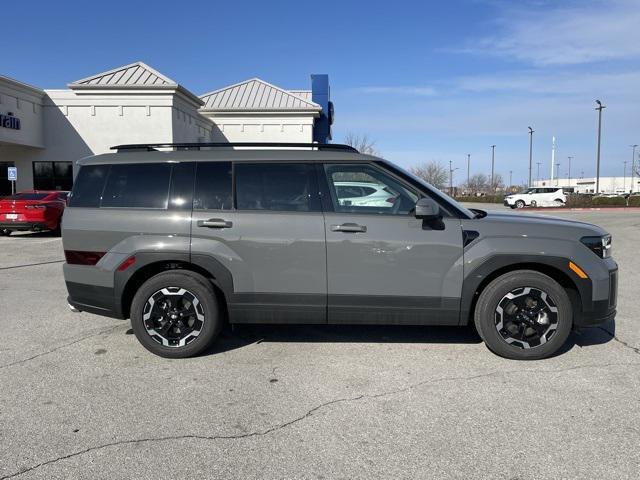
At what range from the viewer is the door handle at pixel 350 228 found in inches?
169

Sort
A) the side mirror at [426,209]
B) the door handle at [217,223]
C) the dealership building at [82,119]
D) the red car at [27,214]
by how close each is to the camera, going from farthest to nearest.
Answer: the dealership building at [82,119] < the red car at [27,214] < the door handle at [217,223] < the side mirror at [426,209]

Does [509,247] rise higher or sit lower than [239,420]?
higher

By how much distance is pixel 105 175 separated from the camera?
4.65 meters

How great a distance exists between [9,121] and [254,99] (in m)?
13.1

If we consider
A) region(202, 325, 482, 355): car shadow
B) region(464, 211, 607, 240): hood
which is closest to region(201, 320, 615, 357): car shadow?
region(202, 325, 482, 355): car shadow

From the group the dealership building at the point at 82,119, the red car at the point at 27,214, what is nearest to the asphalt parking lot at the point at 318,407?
the red car at the point at 27,214

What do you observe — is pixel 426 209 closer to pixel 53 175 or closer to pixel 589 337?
pixel 589 337

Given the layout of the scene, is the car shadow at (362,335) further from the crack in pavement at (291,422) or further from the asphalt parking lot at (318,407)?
the crack in pavement at (291,422)

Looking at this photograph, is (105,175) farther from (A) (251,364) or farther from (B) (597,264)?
(B) (597,264)

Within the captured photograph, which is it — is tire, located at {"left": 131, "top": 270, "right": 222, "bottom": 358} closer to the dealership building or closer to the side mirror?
the side mirror

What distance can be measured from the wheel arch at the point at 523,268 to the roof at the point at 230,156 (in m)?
1.36

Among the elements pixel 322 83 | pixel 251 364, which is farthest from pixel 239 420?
pixel 322 83

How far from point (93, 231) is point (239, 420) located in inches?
91.4

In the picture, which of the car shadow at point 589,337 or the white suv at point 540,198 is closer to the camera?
the car shadow at point 589,337
